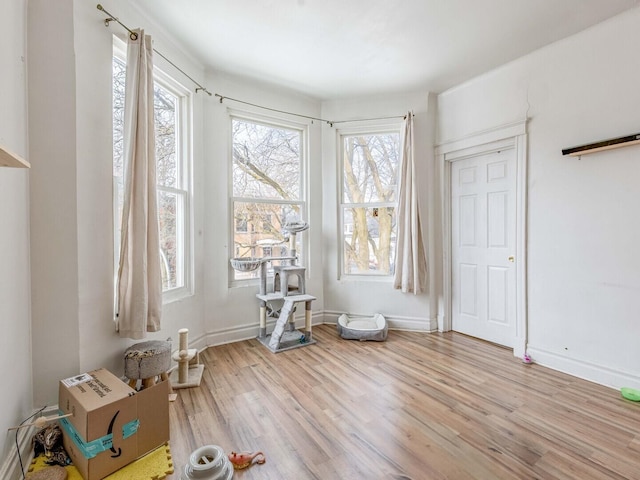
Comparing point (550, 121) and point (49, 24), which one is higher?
point (49, 24)

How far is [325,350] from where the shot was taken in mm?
3068

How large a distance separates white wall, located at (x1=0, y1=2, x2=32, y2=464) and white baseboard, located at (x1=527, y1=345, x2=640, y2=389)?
144 inches

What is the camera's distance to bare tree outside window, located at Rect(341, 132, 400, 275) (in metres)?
3.79

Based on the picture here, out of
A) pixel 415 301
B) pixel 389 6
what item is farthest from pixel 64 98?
pixel 415 301

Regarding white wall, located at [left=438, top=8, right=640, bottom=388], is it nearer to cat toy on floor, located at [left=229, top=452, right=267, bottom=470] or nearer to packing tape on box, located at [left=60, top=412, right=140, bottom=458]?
cat toy on floor, located at [left=229, top=452, right=267, bottom=470]

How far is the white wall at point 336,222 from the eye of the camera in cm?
360

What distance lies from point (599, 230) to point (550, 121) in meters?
1.01

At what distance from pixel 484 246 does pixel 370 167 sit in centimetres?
162

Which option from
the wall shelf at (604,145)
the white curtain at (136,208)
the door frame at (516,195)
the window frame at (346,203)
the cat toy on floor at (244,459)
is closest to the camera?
the cat toy on floor at (244,459)

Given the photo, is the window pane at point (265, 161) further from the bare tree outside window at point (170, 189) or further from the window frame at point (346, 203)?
the bare tree outside window at point (170, 189)

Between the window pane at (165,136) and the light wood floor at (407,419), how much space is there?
5.72 ft

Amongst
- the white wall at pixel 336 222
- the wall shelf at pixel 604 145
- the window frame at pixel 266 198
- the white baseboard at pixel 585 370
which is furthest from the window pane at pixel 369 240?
the wall shelf at pixel 604 145

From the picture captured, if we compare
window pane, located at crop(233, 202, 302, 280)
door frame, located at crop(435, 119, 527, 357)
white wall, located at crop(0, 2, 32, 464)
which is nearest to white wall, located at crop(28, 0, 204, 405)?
white wall, located at crop(0, 2, 32, 464)

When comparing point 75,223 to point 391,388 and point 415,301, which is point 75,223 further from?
point 415,301
